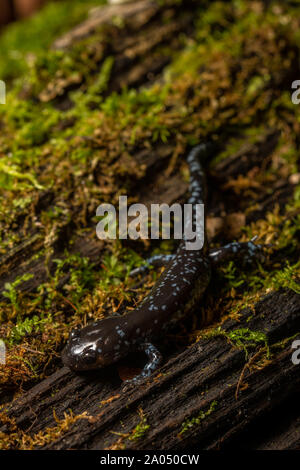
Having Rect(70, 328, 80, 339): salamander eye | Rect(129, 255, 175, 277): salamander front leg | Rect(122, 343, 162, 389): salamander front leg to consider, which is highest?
Rect(129, 255, 175, 277): salamander front leg

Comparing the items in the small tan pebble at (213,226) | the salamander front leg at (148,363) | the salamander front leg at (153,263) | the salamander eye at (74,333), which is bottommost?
the salamander front leg at (148,363)

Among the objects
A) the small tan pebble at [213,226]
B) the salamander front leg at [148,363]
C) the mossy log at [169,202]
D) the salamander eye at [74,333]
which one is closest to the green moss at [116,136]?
the mossy log at [169,202]

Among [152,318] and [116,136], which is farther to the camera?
[116,136]

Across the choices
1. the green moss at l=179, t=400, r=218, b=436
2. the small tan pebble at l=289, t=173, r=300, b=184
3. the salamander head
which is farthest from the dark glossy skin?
the small tan pebble at l=289, t=173, r=300, b=184

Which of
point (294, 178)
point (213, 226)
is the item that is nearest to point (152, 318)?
point (213, 226)

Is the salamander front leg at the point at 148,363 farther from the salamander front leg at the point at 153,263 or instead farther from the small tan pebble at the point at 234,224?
the small tan pebble at the point at 234,224

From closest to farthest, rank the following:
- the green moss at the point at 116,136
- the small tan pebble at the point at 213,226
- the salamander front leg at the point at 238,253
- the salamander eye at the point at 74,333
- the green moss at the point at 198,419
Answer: the green moss at the point at 198,419 < the salamander eye at the point at 74,333 < the green moss at the point at 116,136 < the salamander front leg at the point at 238,253 < the small tan pebble at the point at 213,226

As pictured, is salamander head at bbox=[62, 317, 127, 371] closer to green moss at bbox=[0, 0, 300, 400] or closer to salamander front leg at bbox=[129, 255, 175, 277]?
green moss at bbox=[0, 0, 300, 400]

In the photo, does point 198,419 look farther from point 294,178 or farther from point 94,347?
point 294,178
